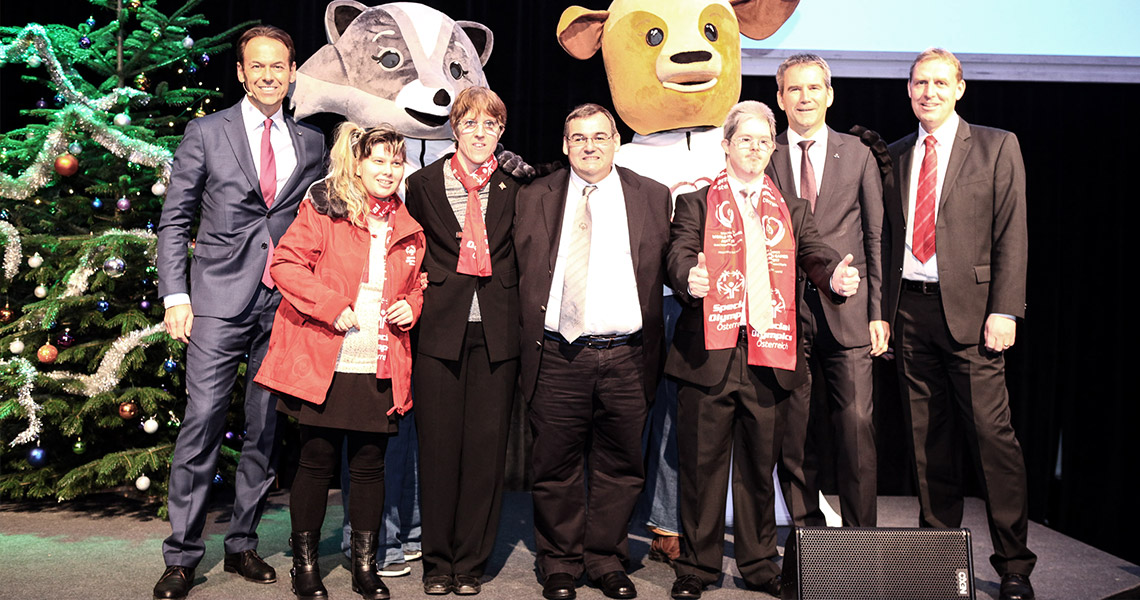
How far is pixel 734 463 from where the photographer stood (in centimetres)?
290

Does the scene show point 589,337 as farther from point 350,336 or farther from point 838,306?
point 838,306

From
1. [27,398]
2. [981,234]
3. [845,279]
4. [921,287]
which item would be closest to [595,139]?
[845,279]

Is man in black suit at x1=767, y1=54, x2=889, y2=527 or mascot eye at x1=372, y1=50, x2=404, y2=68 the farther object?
mascot eye at x1=372, y1=50, x2=404, y2=68

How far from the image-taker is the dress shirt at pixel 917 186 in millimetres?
3025

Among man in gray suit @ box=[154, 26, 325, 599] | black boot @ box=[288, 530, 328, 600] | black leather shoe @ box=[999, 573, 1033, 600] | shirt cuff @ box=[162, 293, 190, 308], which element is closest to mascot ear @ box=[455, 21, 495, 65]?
man in gray suit @ box=[154, 26, 325, 599]

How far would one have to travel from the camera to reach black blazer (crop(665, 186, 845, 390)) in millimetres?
2762

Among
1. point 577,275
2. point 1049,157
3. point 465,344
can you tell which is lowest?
point 465,344

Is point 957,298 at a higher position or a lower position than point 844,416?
higher

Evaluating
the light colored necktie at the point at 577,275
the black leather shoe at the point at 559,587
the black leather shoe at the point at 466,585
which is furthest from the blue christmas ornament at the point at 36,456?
the light colored necktie at the point at 577,275

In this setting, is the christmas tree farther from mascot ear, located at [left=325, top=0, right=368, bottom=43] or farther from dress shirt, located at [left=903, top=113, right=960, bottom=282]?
dress shirt, located at [left=903, top=113, right=960, bottom=282]

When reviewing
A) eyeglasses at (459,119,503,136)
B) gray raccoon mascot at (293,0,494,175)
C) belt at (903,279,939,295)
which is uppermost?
gray raccoon mascot at (293,0,494,175)

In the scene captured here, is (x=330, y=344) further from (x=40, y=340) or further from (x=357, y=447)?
(x=40, y=340)

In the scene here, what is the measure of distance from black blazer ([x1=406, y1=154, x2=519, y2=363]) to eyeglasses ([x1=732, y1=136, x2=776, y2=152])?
0.75 meters

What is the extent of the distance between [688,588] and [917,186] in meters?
1.58
